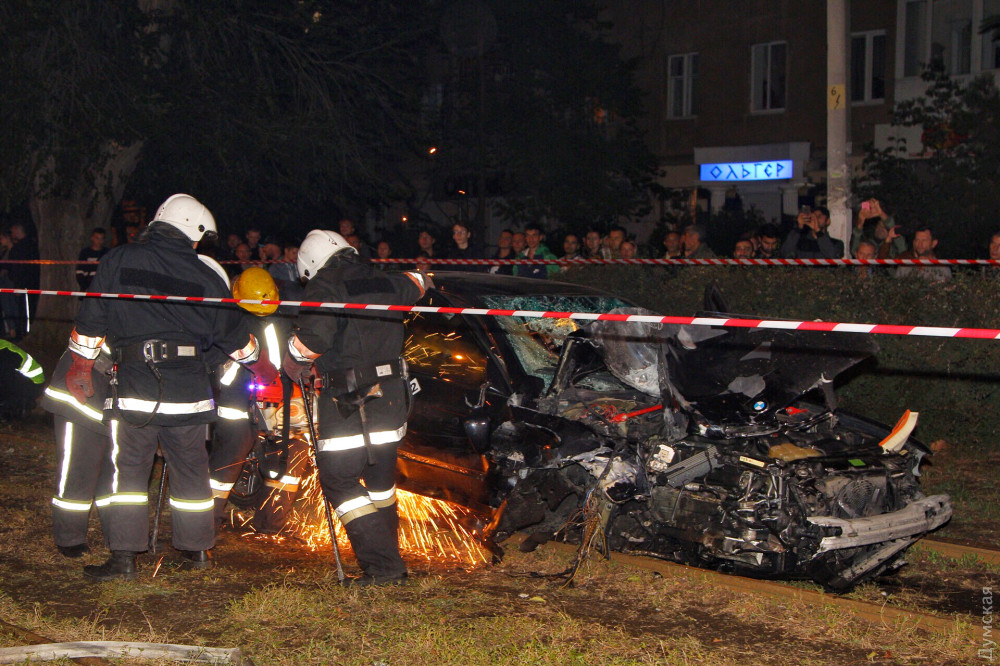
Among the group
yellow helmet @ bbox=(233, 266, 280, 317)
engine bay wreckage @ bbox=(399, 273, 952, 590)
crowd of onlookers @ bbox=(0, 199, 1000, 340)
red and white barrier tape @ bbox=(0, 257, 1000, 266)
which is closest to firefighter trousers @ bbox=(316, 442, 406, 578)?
engine bay wreckage @ bbox=(399, 273, 952, 590)

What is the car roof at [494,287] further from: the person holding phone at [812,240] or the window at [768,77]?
the window at [768,77]

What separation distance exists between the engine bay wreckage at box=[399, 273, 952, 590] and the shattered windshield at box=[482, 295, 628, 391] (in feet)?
0.06

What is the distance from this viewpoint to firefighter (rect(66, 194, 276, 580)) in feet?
16.8

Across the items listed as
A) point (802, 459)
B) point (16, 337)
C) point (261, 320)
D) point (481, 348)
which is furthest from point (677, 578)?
point (16, 337)

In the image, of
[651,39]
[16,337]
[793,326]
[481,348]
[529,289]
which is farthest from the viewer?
[651,39]

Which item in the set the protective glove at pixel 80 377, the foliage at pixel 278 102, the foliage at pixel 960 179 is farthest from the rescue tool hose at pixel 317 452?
the foliage at pixel 960 179

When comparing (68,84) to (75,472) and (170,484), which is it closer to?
(75,472)

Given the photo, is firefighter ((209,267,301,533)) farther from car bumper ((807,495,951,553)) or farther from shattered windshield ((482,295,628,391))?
car bumper ((807,495,951,553))

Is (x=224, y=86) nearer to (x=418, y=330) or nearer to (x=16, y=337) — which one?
(x=16, y=337)

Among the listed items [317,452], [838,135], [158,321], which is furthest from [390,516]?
[838,135]

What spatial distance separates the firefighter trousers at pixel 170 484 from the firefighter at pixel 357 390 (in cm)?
72

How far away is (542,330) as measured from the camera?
6.02m

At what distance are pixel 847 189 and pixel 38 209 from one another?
1094 centimetres

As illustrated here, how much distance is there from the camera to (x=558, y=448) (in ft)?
17.2
